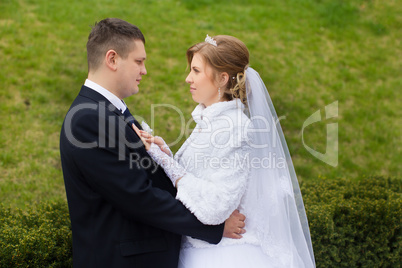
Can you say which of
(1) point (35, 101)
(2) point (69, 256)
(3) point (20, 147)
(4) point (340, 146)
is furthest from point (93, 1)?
(2) point (69, 256)

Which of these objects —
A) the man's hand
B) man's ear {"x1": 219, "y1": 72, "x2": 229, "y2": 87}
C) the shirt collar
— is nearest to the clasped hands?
the man's hand

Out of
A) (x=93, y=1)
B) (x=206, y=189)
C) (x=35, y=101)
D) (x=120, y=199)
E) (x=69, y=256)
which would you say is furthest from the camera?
(x=93, y=1)

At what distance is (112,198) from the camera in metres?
2.35

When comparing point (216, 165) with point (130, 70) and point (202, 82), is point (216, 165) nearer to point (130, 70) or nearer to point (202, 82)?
point (202, 82)

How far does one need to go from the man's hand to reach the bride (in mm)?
48

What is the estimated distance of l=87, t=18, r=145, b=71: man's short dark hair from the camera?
8.56 feet

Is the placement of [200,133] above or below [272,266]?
above

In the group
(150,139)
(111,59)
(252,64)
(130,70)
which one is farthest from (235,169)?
(252,64)

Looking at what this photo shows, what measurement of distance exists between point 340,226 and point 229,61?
2040 millimetres

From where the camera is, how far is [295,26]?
8.41m

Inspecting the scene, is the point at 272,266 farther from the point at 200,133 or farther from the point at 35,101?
the point at 35,101

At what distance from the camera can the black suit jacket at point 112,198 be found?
2.32 m

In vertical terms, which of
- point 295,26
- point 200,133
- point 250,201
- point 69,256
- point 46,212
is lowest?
point 69,256

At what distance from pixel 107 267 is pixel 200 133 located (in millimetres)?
1125
